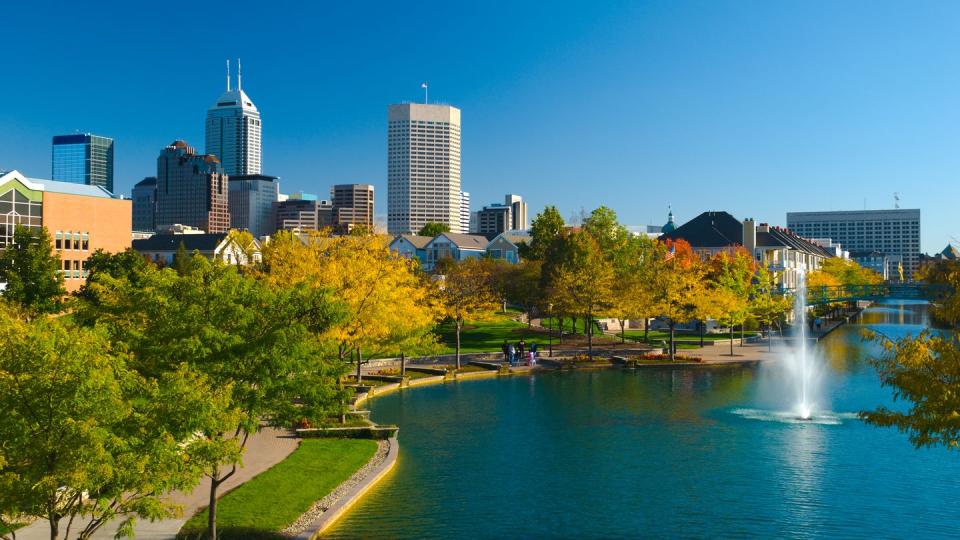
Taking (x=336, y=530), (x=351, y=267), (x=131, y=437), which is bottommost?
(x=336, y=530)

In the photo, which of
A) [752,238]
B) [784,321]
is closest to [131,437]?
[784,321]

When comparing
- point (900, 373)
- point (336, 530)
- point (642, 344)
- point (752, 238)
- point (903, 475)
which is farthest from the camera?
point (752, 238)

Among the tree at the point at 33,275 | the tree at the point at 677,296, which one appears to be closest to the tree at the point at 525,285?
the tree at the point at 677,296

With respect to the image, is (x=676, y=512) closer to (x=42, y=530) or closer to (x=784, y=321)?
(x=42, y=530)

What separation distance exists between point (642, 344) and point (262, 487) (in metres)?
57.8

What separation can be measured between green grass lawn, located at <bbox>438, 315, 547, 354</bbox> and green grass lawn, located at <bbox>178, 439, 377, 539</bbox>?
38350mm

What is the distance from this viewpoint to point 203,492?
95.7 ft

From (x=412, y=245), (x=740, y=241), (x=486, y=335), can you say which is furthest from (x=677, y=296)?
(x=412, y=245)

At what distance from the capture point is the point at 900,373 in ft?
68.5

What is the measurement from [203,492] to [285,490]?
271cm

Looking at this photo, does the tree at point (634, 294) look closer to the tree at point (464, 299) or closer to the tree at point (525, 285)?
the tree at point (464, 299)

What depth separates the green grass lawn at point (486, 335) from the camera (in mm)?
79750

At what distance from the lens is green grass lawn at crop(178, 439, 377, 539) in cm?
2556

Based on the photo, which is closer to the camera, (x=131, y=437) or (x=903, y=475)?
(x=131, y=437)
